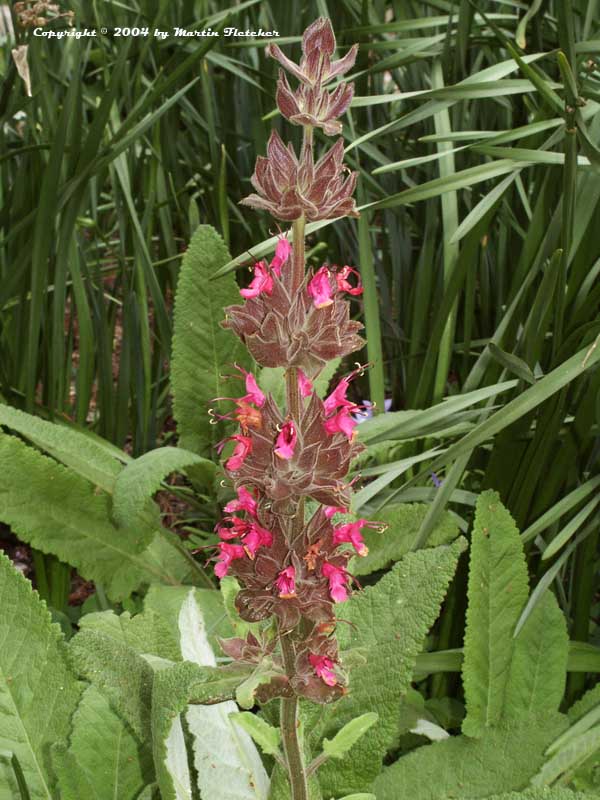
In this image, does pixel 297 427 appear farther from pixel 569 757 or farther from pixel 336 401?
pixel 569 757

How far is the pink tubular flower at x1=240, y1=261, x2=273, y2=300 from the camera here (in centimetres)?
79

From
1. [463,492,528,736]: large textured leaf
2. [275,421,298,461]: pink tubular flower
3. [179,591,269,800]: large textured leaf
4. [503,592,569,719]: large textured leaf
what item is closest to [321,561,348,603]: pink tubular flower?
[275,421,298,461]: pink tubular flower

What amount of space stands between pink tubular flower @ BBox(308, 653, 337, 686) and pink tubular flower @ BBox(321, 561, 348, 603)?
7cm

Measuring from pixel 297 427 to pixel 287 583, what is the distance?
0.47ft

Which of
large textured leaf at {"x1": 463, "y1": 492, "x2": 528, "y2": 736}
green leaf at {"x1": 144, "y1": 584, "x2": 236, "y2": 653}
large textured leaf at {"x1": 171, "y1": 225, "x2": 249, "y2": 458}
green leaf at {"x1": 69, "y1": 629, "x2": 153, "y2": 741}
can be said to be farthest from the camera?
large textured leaf at {"x1": 171, "y1": 225, "x2": 249, "y2": 458}

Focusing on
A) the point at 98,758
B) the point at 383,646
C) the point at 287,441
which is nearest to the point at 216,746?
the point at 98,758

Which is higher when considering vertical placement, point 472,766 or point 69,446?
point 69,446

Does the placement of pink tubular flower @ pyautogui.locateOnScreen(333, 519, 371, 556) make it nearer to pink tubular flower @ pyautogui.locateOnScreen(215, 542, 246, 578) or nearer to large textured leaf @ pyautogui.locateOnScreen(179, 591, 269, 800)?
pink tubular flower @ pyautogui.locateOnScreen(215, 542, 246, 578)

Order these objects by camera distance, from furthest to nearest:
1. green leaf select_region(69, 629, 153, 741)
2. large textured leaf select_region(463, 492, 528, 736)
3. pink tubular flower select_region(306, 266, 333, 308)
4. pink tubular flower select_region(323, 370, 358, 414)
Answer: large textured leaf select_region(463, 492, 528, 736) < green leaf select_region(69, 629, 153, 741) < pink tubular flower select_region(323, 370, 358, 414) < pink tubular flower select_region(306, 266, 333, 308)

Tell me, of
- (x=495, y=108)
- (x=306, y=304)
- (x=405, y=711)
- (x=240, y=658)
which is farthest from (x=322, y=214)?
(x=495, y=108)

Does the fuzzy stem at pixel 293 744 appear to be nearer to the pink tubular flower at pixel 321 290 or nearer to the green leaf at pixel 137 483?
the pink tubular flower at pixel 321 290

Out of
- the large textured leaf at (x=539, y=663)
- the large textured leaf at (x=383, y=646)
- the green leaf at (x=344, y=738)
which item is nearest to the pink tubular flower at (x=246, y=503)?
the green leaf at (x=344, y=738)

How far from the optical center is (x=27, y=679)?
1179mm

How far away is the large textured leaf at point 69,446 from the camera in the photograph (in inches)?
58.3
